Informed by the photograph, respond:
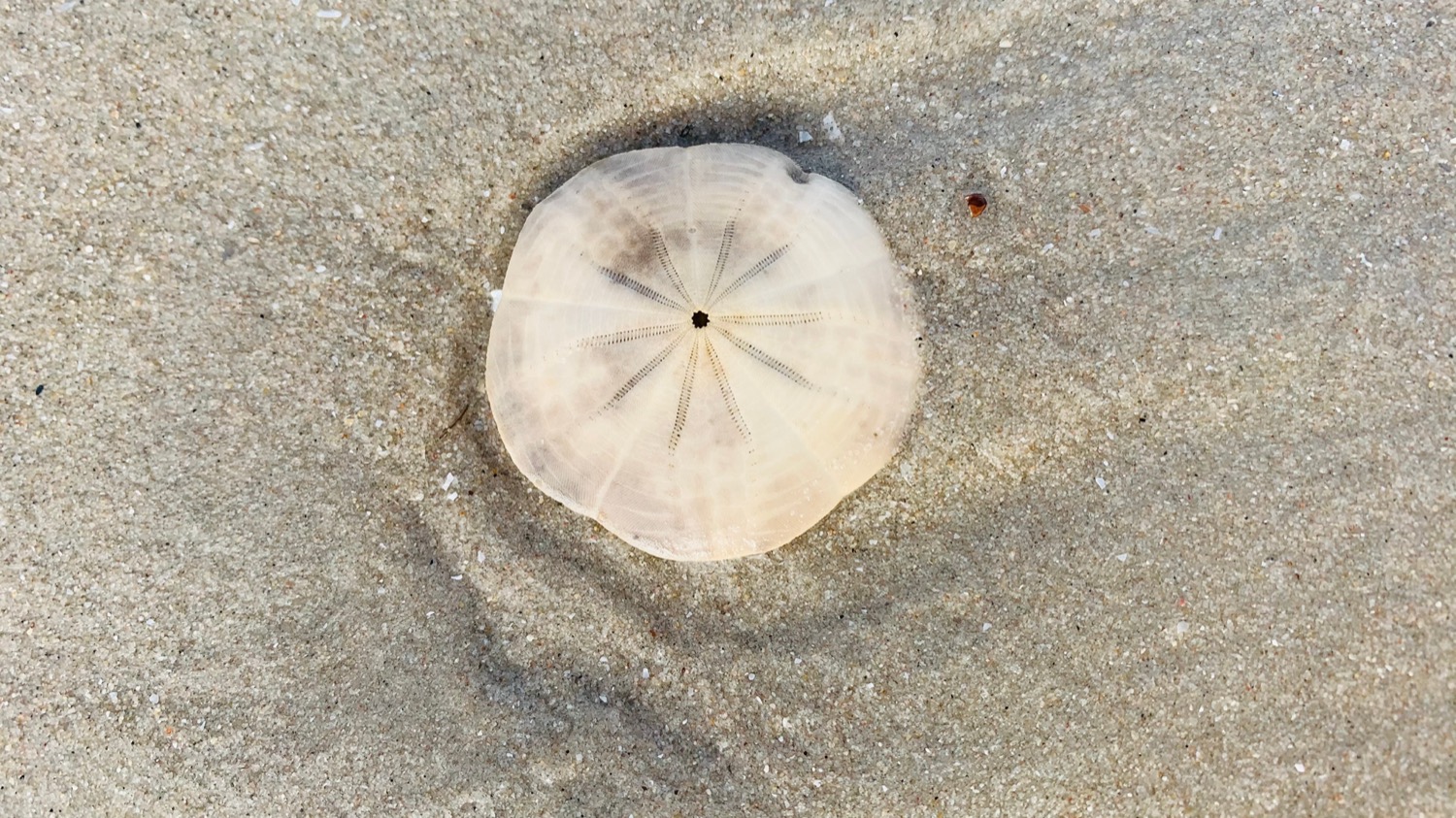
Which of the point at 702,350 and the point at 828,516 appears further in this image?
the point at 828,516

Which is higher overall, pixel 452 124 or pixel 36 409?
pixel 452 124

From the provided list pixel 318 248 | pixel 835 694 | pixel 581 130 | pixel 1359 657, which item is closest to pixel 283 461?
pixel 318 248

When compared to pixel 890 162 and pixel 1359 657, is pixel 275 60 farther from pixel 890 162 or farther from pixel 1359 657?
pixel 1359 657

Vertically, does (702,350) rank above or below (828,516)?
above
